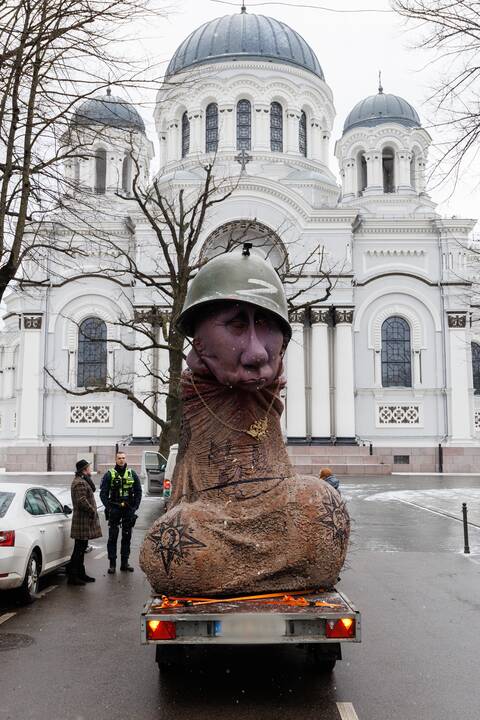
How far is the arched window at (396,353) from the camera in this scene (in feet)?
125

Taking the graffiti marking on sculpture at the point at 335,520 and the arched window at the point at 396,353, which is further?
the arched window at the point at 396,353

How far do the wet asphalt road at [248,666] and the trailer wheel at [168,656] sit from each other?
0.31 ft

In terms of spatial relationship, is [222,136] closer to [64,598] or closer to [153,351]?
[153,351]

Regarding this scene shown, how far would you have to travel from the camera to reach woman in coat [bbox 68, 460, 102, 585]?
9.91 m

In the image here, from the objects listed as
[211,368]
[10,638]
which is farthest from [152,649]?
[211,368]

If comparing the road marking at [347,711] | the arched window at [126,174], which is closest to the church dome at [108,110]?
the road marking at [347,711]

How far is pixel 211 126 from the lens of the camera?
1694 inches

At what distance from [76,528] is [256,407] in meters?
5.04

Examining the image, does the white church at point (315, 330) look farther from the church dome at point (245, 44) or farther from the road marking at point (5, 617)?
the road marking at point (5, 617)

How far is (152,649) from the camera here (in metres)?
6.55

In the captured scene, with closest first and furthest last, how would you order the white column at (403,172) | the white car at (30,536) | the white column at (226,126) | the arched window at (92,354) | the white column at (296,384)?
the white car at (30,536) → the white column at (296,384) → the arched window at (92,354) → the white column at (226,126) → the white column at (403,172)

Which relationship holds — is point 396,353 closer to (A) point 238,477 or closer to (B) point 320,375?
(B) point 320,375

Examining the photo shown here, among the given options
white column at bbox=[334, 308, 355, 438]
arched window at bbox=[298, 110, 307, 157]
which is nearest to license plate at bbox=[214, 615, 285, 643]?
white column at bbox=[334, 308, 355, 438]

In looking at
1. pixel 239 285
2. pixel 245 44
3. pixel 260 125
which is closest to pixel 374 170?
pixel 260 125
